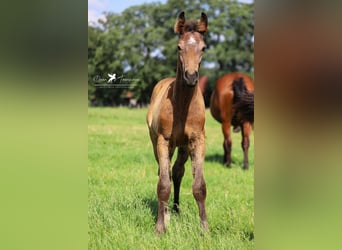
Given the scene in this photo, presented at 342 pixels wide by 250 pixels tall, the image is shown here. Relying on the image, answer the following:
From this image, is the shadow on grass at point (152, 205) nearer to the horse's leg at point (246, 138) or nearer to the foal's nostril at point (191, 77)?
the foal's nostril at point (191, 77)

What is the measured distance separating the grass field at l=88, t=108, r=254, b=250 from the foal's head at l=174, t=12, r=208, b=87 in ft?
3.26

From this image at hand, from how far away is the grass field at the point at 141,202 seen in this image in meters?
2.06

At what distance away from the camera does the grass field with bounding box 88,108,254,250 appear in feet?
6.77

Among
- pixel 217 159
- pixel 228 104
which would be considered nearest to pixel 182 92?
pixel 228 104

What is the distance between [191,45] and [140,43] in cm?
276

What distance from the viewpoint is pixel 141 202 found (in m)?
2.76

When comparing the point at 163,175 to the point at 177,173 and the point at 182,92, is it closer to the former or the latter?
the point at 177,173

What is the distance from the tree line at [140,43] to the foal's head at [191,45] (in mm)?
402

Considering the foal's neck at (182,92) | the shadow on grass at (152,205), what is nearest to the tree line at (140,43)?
the foal's neck at (182,92)

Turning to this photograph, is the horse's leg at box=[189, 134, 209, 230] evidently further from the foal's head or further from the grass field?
the foal's head

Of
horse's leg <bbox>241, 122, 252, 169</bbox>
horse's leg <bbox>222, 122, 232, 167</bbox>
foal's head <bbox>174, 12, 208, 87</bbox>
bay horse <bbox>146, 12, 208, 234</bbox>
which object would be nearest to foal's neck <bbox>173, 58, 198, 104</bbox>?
bay horse <bbox>146, 12, 208, 234</bbox>

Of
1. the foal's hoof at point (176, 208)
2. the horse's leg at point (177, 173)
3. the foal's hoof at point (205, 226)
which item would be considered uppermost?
the horse's leg at point (177, 173)
